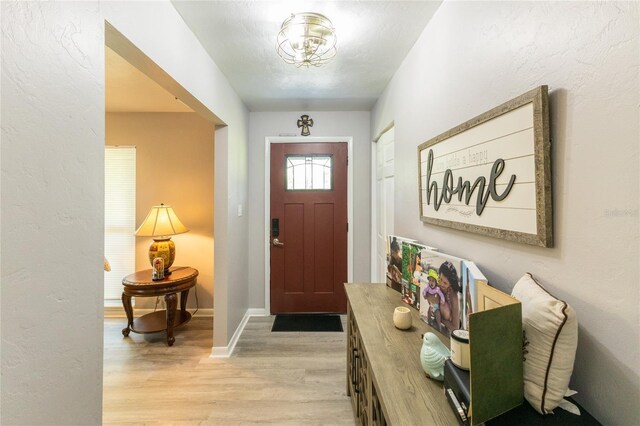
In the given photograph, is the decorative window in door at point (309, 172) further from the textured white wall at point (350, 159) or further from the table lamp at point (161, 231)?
the table lamp at point (161, 231)

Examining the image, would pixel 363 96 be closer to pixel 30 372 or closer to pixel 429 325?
pixel 429 325

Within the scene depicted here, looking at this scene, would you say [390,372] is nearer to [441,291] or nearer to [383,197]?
[441,291]

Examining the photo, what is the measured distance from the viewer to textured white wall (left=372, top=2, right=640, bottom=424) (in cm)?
61

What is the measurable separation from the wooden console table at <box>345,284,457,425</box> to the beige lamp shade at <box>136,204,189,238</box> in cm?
198

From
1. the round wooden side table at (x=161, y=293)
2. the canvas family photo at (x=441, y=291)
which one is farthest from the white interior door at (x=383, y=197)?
the round wooden side table at (x=161, y=293)

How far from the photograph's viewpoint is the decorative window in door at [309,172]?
3.33 meters

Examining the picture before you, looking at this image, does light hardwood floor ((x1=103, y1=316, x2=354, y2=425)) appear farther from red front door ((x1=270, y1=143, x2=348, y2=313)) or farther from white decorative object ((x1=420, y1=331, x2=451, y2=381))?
white decorative object ((x1=420, y1=331, x2=451, y2=381))

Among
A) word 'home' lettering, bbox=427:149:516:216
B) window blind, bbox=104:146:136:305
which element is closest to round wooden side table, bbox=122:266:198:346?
window blind, bbox=104:146:136:305

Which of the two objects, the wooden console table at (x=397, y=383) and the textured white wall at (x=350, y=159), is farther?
the textured white wall at (x=350, y=159)

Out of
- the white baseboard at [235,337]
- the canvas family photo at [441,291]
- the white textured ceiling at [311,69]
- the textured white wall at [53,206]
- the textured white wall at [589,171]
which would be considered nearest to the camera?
the textured white wall at [589,171]

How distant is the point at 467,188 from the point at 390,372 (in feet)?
2.50

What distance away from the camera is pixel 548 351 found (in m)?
0.68

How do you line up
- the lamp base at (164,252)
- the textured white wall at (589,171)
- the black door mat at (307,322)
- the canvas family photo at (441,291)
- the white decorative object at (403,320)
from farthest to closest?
the black door mat at (307,322)
the lamp base at (164,252)
the white decorative object at (403,320)
the canvas family photo at (441,291)
the textured white wall at (589,171)

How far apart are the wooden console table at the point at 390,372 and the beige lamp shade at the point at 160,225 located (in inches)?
78.1
